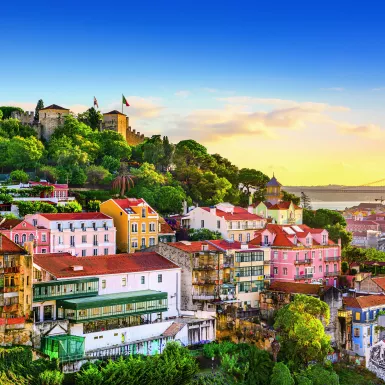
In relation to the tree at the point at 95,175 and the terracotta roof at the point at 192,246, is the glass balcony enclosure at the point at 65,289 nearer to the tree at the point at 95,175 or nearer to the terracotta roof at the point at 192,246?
the terracotta roof at the point at 192,246

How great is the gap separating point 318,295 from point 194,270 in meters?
8.89

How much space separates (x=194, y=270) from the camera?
48281 mm

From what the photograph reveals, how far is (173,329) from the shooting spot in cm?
4338

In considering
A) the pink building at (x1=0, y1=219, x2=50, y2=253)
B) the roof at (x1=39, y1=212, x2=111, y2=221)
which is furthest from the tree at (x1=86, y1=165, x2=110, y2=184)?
the pink building at (x1=0, y1=219, x2=50, y2=253)

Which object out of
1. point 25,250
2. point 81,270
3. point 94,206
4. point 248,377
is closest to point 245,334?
point 248,377

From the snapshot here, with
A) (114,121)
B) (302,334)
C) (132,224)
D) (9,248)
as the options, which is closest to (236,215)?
(132,224)

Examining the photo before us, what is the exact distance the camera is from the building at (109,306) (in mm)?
39344

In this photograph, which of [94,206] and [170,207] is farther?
[170,207]

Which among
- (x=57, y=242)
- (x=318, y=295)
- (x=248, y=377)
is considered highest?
(x=57, y=242)

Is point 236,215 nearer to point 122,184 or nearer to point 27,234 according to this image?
point 122,184

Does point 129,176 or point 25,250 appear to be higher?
point 129,176

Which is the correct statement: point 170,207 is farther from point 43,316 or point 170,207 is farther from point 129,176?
point 43,316

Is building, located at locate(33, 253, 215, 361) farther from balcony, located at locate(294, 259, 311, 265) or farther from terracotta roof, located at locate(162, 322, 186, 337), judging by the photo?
balcony, located at locate(294, 259, 311, 265)

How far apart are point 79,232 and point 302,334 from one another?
19.0 m
